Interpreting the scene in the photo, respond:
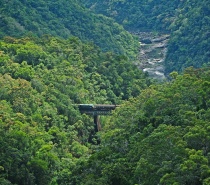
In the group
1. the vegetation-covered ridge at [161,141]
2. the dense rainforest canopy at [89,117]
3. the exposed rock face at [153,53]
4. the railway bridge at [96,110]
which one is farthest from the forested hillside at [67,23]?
the vegetation-covered ridge at [161,141]

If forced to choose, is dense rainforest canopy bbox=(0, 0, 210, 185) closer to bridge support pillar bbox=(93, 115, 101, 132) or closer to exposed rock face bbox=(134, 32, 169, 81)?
bridge support pillar bbox=(93, 115, 101, 132)

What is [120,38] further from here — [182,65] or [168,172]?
[168,172]

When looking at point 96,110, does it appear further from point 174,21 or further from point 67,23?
point 174,21

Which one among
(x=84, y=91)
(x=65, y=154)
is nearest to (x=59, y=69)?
(x=84, y=91)

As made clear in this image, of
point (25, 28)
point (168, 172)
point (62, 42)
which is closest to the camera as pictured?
point (168, 172)

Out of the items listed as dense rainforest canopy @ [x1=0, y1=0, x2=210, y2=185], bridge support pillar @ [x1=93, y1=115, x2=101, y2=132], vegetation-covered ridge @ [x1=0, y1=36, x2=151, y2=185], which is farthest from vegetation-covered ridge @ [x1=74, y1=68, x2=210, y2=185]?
bridge support pillar @ [x1=93, y1=115, x2=101, y2=132]

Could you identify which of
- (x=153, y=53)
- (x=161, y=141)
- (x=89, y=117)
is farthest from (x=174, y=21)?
(x=161, y=141)
